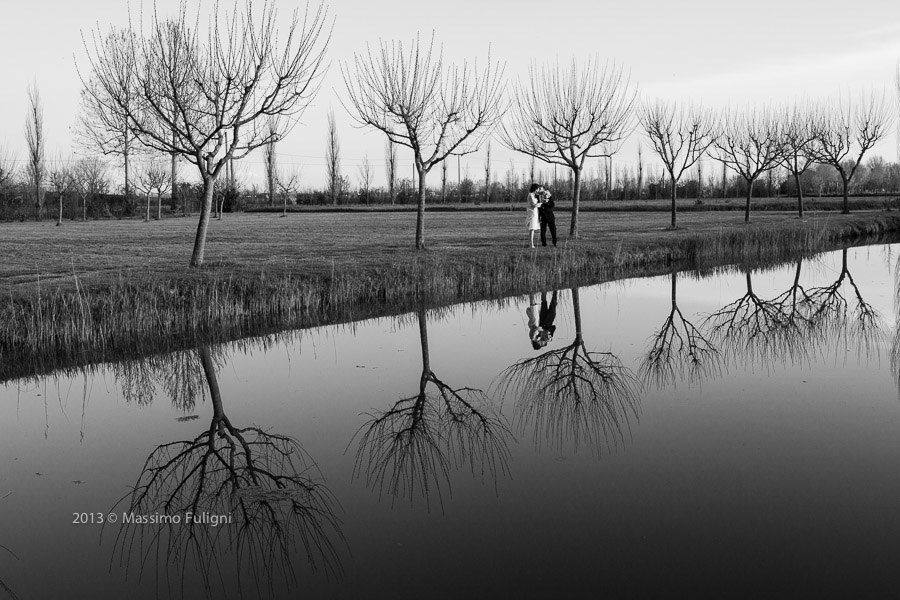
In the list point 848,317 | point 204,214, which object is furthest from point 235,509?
point 848,317

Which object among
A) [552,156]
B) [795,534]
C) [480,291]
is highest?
[552,156]

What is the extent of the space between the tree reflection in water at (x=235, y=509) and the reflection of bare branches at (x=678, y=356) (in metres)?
4.29

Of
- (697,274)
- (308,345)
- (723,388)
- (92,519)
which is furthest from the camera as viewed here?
(697,274)

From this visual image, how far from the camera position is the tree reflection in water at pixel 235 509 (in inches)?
177

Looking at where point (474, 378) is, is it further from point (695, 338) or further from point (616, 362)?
point (695, 338)

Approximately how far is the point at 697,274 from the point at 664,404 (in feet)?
39.5

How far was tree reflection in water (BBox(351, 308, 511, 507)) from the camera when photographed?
572 cm

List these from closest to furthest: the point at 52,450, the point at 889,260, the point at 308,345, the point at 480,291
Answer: the point at 52,450 < the point at 308,345 < the point at 480,291 < the point at 889,260

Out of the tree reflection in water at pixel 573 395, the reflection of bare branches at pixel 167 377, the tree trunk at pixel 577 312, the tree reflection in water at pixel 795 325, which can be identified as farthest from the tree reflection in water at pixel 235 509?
the tree reflection in water at pixel 795 325

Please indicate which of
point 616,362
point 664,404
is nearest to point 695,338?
point 616,362

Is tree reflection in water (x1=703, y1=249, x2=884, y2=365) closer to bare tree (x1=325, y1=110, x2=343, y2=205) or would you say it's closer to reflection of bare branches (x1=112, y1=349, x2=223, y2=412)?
reflection of bare branches (x1=112, y1=349, x2=223, y2=412)

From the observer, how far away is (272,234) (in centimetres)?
2641

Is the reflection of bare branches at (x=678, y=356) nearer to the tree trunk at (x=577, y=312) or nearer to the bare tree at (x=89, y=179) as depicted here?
the tree trunk at (x=577, y=312)

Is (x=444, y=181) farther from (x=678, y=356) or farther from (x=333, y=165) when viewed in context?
(x=678, y=356)
